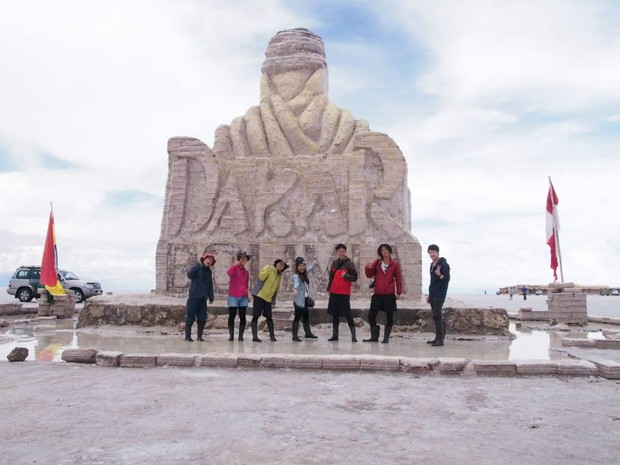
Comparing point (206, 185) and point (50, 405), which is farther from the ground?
point (206, 185)

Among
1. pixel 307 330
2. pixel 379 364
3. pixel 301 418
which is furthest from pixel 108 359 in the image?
pixel 307 330

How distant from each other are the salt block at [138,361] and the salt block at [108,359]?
43mm

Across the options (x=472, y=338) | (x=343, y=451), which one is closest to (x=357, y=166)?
(x=472, y=338)

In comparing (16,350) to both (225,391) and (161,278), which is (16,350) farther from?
(161,278)

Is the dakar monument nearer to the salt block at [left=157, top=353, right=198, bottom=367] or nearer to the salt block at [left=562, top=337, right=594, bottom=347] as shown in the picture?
the salt block at [left=562, top=337, right=594, bottom=347]

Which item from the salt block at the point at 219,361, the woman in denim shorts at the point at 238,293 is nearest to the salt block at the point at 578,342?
the woman in denim shorts at the point at 238,293

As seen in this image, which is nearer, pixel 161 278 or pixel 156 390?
pixel 156 390

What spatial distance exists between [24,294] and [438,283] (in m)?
19.0

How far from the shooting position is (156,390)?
5.05 m

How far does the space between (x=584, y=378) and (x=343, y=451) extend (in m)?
3.53

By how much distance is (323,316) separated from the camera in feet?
33.9

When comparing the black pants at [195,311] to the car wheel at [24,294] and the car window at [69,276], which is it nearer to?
the car window at [69,276]

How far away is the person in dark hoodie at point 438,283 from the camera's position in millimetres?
8139

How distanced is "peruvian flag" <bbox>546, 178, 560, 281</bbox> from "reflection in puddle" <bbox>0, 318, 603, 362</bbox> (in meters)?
3.49
